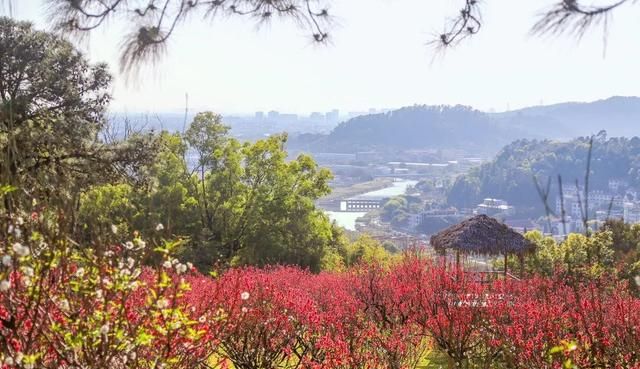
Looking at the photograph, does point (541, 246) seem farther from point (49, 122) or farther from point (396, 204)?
point (396, 204)

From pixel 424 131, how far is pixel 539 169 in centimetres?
5746

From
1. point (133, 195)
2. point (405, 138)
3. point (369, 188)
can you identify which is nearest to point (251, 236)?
point (133, 195)

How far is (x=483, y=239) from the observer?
1242 cm

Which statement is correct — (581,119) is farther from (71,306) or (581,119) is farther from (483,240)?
(71,306)

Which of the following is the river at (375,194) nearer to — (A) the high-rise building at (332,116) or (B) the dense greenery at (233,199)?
(B) the dense greenery at (233,199)

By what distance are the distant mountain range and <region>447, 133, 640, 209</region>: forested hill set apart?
34.5 metres

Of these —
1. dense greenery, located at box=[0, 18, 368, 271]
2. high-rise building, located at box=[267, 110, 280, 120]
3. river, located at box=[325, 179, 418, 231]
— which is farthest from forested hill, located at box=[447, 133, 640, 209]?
high-rise building, located at box=[267, 110, 280, 120]

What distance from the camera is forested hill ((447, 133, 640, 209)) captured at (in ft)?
150

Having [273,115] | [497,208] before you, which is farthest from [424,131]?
[497,208]

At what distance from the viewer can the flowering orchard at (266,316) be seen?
2404 mm

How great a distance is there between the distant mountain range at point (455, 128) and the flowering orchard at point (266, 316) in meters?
90.1

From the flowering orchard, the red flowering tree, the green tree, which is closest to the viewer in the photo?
the red flowering tree

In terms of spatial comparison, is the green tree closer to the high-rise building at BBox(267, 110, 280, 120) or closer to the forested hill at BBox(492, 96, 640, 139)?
the forested hill at BBox(492, 96, 640, 139)

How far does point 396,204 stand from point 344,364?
6155 centimetres
